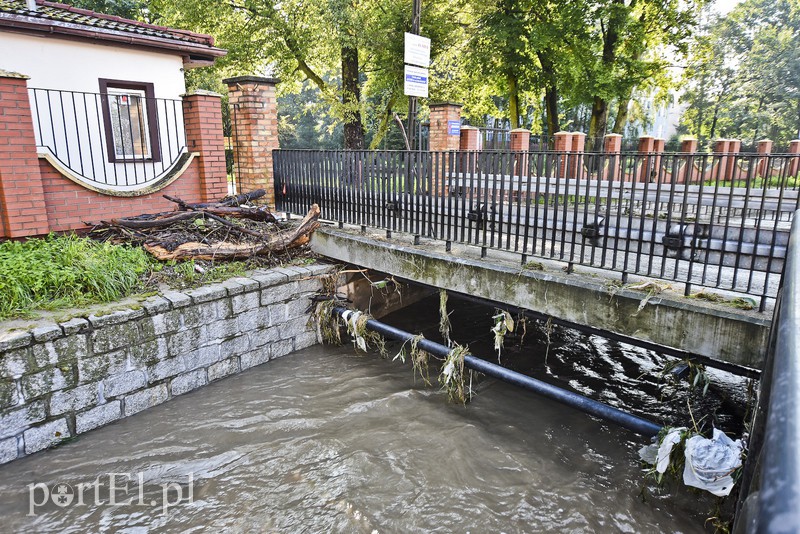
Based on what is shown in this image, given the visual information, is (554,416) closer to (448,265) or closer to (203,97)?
(448,265)

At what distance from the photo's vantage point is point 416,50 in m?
8.24

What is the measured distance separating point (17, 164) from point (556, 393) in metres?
6.50

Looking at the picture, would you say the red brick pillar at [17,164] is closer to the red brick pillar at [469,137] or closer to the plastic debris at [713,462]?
the plastic debris at [713,462]

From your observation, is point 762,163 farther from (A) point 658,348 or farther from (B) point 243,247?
(B) point 243,247

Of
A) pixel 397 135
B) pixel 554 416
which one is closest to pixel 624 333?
pixel 554 416

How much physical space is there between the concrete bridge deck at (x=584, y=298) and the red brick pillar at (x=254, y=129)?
8.84 feet

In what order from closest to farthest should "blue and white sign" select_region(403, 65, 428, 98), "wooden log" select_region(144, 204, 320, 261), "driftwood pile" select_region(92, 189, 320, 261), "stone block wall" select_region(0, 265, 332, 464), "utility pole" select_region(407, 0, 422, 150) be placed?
"stone block wall" select_region(0, 265, 332, 464) → "wooden log" select_region(144, 204, 320, 261) → "driftwood pile" select_region(92, 189, 320, 261) → "blue and white sign" select_region(403, 65, 428, 98) → "utility pole" select_region(407, 0, 422, 150)

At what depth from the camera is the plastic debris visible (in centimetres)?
336

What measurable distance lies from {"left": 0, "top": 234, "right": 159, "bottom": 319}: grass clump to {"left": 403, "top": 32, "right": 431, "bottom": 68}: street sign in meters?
5.14

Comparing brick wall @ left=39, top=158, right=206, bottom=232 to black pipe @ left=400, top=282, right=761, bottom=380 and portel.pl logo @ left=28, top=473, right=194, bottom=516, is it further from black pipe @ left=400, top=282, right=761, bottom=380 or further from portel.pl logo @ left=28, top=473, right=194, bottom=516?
black pipe @ left=400, top=282, right=761, bottom=380

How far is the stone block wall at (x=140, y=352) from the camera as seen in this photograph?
4.31 meters

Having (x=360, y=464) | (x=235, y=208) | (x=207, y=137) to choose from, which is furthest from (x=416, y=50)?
(x=360, y=464)

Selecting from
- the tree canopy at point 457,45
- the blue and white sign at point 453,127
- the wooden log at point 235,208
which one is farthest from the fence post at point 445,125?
the wooden log at point 235,208

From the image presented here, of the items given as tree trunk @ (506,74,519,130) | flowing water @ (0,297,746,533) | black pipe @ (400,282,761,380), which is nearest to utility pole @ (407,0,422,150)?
black pipe @ (400,282,761,380)
